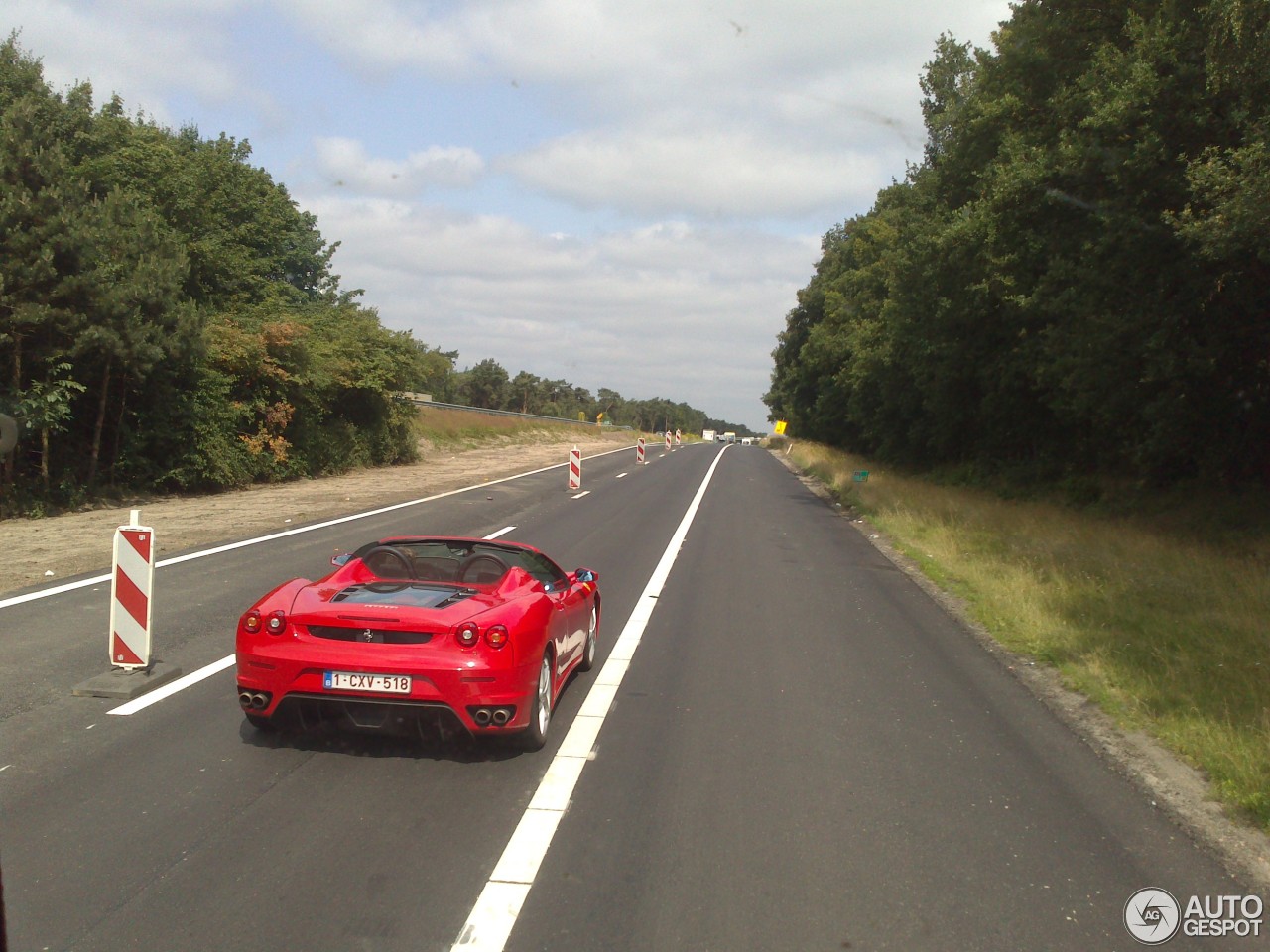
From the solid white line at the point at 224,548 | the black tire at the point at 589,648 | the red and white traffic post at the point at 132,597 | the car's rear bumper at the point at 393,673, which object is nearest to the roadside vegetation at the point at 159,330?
the solid white line at the point at 224,548

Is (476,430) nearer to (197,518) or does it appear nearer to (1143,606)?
(197,518)

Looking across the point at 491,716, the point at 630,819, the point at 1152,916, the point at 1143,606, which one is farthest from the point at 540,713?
the point at 1143,606

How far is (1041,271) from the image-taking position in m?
23.2

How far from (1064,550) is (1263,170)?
608 centimetres

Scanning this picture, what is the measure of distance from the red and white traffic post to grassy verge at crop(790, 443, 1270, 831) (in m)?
7.00

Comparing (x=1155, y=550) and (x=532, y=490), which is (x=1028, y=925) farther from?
(x=532, y=490)

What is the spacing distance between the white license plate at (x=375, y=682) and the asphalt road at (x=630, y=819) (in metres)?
0.49

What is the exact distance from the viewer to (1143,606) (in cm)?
1150

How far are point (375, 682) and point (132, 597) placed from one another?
2.88 meters

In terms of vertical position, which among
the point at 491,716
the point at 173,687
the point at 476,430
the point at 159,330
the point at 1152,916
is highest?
the point at 159,330

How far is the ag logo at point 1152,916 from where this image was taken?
4258 millimetres

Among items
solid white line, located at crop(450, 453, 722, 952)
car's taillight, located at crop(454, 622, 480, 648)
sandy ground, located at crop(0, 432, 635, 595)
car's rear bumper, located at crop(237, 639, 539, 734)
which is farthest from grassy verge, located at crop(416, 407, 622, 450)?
car's taillight, located at crop(454, 622, 480, 648)

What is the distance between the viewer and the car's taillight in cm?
584

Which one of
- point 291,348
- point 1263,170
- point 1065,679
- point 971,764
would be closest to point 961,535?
point 1263,170
